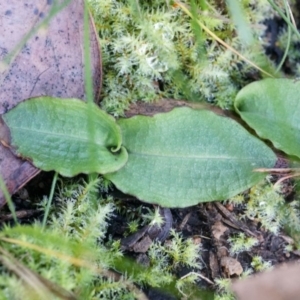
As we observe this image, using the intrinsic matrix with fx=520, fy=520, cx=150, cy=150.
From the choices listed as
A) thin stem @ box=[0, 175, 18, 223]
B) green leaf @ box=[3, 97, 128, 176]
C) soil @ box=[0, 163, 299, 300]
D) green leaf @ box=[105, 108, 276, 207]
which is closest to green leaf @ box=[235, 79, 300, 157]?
green leaf @ box=[105, 108, 276, 207]

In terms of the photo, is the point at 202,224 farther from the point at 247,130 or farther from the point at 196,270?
the point at 247,130

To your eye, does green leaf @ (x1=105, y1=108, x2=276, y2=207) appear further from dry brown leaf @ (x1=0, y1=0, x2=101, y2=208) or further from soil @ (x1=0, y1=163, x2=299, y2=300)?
dry brown leaf @ (x1=0, y1=0, x2=101, y2=208)

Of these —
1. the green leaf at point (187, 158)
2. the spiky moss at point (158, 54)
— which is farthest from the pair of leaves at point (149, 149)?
the spiky moss at point (158, 54)

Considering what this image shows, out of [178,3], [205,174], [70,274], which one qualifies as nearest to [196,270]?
[205,174]

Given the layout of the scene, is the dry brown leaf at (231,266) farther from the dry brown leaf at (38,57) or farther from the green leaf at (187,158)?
the dry brown leaf at (38,57)

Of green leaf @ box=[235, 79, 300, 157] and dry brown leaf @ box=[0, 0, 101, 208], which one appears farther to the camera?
green leaf @ box=[235, 79, 300, 157]

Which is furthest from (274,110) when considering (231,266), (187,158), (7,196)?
(7,196)
